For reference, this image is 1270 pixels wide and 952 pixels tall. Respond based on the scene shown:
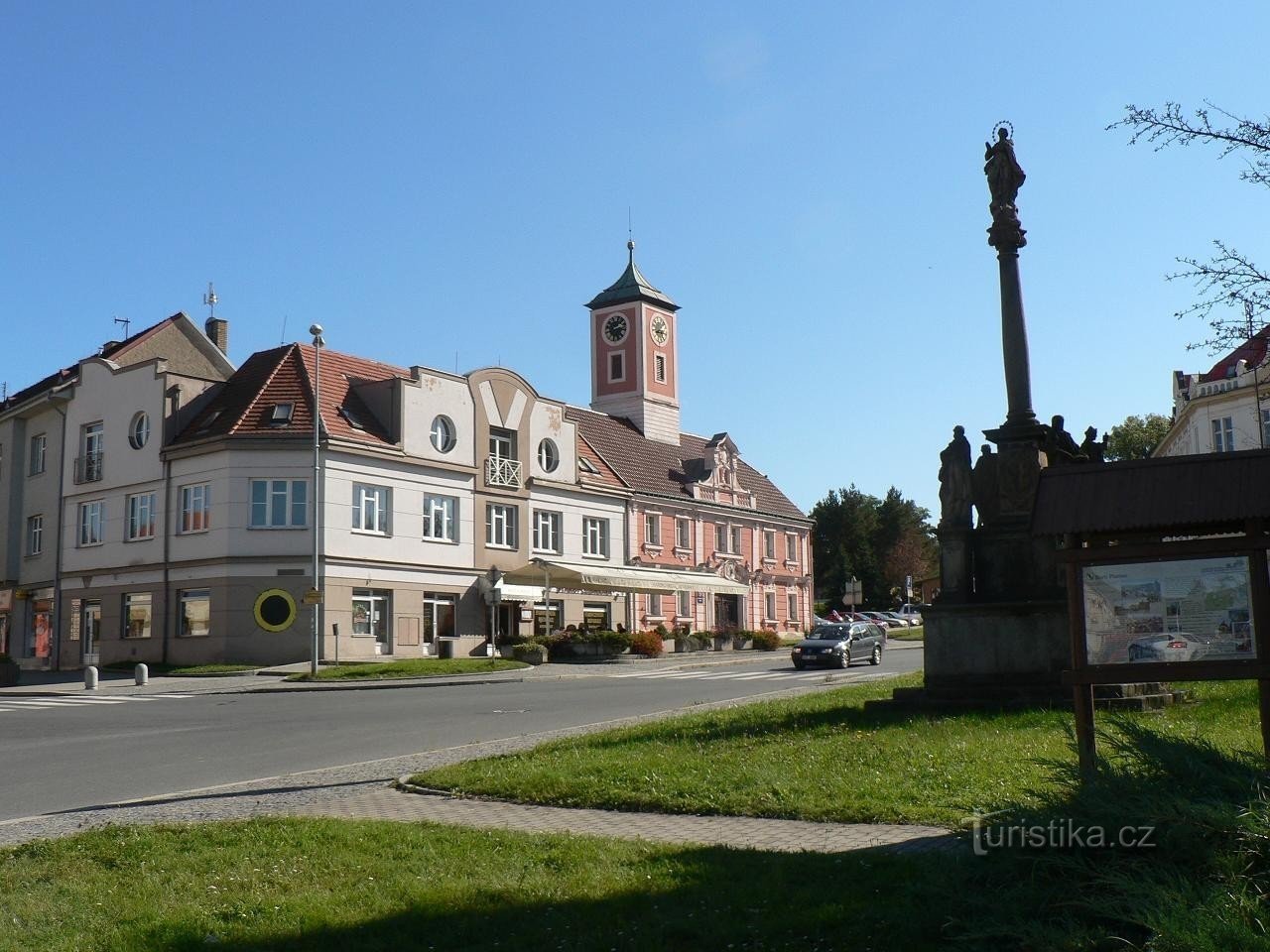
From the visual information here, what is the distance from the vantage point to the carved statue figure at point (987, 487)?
17.9m

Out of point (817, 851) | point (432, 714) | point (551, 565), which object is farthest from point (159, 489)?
point (817, 851)

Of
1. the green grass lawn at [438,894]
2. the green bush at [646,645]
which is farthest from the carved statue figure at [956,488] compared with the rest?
the green bush at [646,645]

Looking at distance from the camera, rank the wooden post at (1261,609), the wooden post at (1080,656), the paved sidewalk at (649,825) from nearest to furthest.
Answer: the wooden post at (1261,609), the wooden post at (1080,656), the paved sidewalk at (649,825)

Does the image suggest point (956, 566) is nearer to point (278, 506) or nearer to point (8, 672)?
point (278, 506)

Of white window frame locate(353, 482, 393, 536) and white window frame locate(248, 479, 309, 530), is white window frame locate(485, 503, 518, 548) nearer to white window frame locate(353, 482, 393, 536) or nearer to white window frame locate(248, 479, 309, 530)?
white window frame locate(353, 482, 393, 536)

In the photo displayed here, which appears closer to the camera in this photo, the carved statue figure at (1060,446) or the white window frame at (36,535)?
the carved statue figure at (1060,446)

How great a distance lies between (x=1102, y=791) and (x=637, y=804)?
5.71 meters

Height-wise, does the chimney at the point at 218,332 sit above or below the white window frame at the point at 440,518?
above

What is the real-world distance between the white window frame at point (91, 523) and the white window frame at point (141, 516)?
1.81 meters

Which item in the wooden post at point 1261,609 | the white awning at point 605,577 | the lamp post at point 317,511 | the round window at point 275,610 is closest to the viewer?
the wooden post at point 1261,609

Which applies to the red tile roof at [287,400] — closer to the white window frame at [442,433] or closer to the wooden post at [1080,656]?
the white window frame at [442,433]

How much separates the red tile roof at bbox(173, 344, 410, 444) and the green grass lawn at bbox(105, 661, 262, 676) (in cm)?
748

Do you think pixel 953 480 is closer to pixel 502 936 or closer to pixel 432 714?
pixel 432 714

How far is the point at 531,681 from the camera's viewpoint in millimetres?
34125
